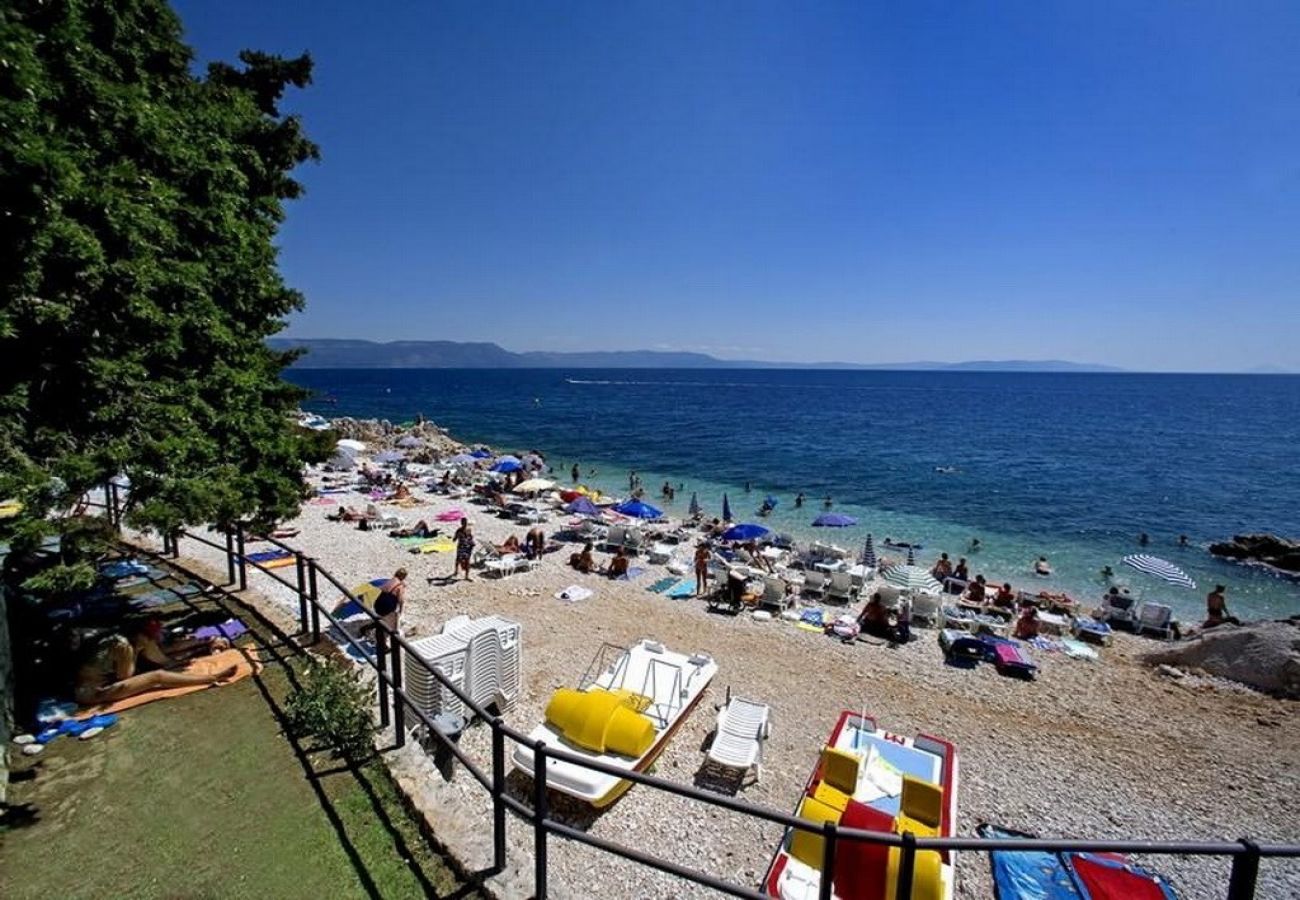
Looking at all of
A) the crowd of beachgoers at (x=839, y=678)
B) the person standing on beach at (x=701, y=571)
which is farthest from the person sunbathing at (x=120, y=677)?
the person standing on beach at (x=701, y=571)

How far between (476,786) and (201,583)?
250 inches

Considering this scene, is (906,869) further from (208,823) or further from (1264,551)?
(1264,551)

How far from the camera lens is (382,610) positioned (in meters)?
9.69

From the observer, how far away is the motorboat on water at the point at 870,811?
552 centimetres

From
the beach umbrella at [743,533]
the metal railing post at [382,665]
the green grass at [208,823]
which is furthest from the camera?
the beach umbrella at [743,533]

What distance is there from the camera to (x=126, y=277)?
5418 millimetres

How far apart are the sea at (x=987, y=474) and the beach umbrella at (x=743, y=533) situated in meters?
6.33

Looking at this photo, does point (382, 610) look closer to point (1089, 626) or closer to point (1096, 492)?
point (1089, 626)

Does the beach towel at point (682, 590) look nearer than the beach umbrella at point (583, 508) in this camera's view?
Yes

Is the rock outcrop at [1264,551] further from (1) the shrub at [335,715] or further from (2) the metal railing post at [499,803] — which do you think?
(1) the shrub at [335,715]

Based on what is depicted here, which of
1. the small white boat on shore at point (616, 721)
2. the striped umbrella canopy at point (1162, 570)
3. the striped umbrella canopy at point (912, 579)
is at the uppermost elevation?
the small white boat on shore at point (616, 721)

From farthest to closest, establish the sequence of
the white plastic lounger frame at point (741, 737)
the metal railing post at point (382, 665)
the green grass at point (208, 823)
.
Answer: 1. the white plastic lounger frame at point (741, 737)
2. the metal railing post at point (382, 665)
3. the green grass at point (208, 823)

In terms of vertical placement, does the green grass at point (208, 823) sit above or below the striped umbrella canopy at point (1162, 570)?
above

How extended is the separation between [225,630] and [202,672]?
1473 millimetres
